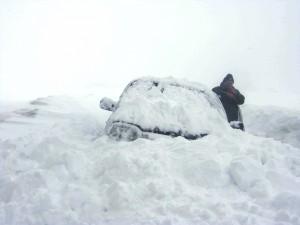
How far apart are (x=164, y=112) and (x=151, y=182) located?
205cm

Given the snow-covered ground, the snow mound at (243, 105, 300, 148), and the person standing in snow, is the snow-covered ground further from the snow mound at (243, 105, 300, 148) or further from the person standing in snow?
the snow mound at (243, 105, 300, 148)

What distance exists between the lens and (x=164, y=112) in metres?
5.84

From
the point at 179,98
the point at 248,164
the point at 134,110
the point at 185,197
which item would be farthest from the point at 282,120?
the point at 185,197

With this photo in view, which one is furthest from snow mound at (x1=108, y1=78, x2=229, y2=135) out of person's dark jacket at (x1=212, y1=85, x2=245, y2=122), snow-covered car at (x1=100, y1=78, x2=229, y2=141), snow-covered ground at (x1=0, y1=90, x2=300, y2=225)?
person's dark jacket at (x1=212, y1=85, x2=245, y2=122)

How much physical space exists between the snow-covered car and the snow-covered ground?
38 cm

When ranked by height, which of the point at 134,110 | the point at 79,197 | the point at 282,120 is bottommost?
the point at 282,120

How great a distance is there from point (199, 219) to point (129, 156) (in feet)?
4.15

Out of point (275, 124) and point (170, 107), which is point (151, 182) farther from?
point (275, 124)

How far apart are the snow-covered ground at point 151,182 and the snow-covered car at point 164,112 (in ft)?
1.25

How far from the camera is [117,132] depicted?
5387 mm

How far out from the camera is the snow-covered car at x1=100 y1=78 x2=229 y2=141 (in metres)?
5.52

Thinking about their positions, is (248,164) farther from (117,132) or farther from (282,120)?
(282,120)

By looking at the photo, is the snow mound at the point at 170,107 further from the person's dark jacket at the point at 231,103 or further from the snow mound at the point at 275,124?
the snow mound at the point at 275,124

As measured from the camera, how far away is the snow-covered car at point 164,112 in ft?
18.1
